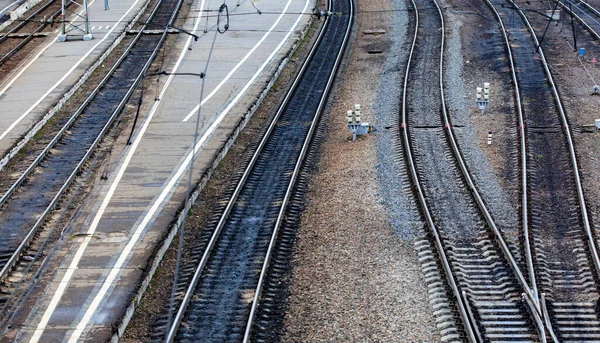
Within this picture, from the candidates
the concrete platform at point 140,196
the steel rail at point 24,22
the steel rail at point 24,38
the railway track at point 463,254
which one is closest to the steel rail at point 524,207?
the railway track at point 463,254

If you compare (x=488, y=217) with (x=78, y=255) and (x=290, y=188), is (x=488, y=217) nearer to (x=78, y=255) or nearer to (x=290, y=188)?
(x=290, y=188)

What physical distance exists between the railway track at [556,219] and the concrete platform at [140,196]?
7109mm

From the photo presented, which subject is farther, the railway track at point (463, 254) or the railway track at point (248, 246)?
the railway track at point (248, 246)

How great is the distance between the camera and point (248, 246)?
17.6m

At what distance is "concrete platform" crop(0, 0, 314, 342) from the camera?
15.1m

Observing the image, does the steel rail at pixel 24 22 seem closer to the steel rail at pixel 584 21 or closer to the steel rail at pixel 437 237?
the steel rail at pixel 437 237

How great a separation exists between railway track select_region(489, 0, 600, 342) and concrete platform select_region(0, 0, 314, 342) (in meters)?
7.11

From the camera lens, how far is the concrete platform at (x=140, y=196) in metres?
15.1

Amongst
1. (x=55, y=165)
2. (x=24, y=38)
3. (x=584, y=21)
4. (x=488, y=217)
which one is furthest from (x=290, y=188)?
(x=24, y=38)

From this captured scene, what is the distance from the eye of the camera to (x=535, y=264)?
634 inches

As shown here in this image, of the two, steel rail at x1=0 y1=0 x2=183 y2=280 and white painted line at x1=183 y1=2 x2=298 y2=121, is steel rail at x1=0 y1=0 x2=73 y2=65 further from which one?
white painted line at x1=183 y1=2 x2=298 y2=121

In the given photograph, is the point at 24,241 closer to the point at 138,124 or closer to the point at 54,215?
the point at 54,215

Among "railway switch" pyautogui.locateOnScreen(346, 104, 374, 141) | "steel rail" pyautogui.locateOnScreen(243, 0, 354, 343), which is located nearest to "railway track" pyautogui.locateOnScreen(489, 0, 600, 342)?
"railway switch" pyautogui.locateOnScreen(346, 104, 374, 141)

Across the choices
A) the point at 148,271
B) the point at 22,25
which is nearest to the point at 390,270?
the point at 148,271
